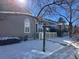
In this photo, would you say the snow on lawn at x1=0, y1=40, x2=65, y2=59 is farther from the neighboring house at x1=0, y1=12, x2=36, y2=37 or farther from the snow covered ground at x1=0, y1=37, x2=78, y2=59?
the neighboring house at x1=0, y1=12, x2=36, y2=37

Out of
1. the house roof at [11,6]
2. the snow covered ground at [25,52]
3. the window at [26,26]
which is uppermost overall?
the house roof at [11,6]

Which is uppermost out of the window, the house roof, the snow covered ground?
the house roof

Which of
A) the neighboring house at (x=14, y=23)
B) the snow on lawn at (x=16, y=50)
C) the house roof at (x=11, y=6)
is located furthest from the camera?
the house roof at (x=11, y=6)

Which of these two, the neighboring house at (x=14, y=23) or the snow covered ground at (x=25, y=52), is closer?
the snow covered ground at (x=25, y=52)

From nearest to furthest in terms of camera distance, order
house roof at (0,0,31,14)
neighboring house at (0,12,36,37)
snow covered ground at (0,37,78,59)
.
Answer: snow covered ground at (0,37,78,59) < neighboring house at (0,12,36,37) < house roof at (0,0,31,14)

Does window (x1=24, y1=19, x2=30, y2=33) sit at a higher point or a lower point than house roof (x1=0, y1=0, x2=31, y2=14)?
lower

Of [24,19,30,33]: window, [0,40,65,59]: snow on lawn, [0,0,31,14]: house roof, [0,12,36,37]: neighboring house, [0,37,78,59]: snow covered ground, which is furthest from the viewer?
[24,19,30,33]: window

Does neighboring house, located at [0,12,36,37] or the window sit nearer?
neighboring house, located at [0,12,36,37]

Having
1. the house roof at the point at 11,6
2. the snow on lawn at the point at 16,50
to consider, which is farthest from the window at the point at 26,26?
the snow on lawn at the point at 16,50

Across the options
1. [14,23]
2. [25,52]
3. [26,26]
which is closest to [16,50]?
[25,52]

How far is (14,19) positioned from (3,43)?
7163 mm

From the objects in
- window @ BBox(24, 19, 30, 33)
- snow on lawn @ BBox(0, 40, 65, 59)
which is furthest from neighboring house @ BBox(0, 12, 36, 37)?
snow on lawn @ BBox(0, 40, 65, 59)

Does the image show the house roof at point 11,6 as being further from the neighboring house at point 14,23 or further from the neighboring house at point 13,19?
the neighboring house at point 14,23

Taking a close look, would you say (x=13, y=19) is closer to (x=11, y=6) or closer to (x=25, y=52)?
(x=11, y=6)
